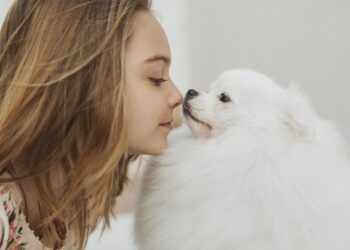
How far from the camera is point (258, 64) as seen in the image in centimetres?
149

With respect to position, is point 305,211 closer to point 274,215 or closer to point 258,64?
point 274,215

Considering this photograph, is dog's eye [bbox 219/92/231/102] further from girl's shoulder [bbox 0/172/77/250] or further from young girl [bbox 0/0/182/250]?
girl's shoulder [bbox 0/172/77/250]

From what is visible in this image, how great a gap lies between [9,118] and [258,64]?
0.93 m

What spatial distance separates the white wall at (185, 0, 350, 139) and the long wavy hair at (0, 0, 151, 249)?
708mm

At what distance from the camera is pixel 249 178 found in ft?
2.74

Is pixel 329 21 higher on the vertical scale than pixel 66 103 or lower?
higher

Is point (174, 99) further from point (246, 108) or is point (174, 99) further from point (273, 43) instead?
point (273, 43)

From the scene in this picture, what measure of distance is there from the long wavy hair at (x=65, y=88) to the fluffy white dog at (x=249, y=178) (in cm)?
15

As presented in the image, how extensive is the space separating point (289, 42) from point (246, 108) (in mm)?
644

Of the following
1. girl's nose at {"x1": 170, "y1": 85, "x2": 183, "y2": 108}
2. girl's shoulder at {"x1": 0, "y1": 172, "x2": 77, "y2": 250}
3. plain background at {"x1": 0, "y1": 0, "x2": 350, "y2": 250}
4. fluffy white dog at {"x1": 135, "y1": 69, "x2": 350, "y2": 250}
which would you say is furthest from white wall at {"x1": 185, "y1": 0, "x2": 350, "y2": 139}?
girl's shoulder at {"x1": 0, "y1": 172, "x2": 77, "y2": 250}

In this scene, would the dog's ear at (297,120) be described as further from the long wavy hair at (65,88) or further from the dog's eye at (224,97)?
the long wavy hair at (65,88)

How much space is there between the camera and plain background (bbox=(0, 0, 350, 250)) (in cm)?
136

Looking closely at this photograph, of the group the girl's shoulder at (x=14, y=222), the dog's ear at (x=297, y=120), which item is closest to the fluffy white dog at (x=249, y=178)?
the dog's ear at (x=297, y=120)

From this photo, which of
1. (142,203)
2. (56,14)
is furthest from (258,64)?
(56,14)
